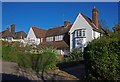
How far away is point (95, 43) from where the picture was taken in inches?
526

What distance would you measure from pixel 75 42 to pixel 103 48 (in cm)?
3463

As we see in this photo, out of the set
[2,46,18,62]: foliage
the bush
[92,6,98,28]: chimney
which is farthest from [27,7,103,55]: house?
the bush

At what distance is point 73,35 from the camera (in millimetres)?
48812

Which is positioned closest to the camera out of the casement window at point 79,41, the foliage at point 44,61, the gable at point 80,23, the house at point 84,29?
the foliage at point 44,61

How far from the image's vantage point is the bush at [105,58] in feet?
40.9

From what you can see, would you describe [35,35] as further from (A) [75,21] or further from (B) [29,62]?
(B) [29,62]

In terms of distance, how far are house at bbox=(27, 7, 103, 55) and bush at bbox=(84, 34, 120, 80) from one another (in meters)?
28.7

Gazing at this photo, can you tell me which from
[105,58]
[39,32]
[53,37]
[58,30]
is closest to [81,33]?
[53,37]

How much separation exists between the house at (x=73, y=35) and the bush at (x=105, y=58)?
28.7 metres

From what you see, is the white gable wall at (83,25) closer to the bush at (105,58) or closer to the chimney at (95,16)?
the chimney at (95,16)

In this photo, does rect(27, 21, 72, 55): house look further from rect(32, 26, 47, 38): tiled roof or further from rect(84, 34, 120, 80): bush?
rect(84, 34, 120, 80): bush

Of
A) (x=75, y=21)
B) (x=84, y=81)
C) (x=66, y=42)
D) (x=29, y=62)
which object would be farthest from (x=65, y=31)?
(x=84, y=81)

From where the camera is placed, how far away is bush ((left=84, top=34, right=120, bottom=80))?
12.5 metres

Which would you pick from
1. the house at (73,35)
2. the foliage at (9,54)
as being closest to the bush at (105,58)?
the foliage at (9,54)
